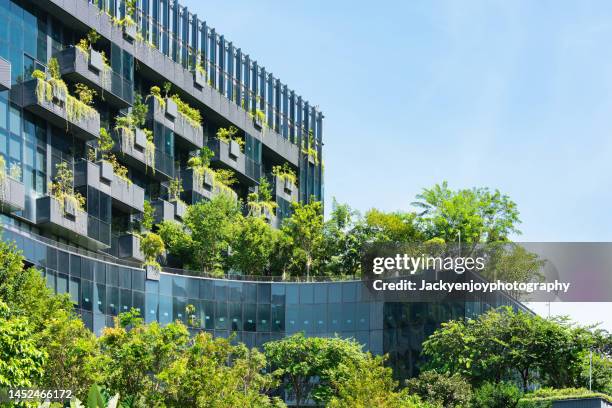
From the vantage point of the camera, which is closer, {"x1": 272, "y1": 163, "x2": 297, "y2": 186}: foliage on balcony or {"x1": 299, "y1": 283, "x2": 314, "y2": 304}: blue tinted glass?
{"x1": 299, "y1": 283, "x2": 314, "y2": 304}: blue tinted glass

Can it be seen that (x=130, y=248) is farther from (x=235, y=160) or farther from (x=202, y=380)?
(x=202, y=380)

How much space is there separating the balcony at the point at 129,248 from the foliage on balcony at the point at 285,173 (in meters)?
19.6

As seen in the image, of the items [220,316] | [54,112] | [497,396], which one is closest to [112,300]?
[220,316]

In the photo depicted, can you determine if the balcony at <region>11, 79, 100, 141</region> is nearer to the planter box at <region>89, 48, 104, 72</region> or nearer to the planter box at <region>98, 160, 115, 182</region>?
the planter box at <region>98, 160, 115, 182</region>

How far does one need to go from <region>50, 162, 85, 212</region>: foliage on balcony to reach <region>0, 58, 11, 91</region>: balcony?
252 inches

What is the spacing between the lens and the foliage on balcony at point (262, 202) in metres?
88.8

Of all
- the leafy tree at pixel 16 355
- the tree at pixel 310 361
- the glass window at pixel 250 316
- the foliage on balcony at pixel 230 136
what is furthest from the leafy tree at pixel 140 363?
the foliage on balcony at pixel 230 136

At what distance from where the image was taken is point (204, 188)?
85.2m

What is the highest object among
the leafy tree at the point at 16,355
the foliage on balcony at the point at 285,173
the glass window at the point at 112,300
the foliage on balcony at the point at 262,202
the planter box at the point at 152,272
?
the foliage on balcony at the point at 285,173

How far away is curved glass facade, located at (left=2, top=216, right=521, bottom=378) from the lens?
6850 cm

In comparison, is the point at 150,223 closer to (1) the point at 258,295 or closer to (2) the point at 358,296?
(1) the point at 258,295

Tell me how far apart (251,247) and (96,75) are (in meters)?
14.3

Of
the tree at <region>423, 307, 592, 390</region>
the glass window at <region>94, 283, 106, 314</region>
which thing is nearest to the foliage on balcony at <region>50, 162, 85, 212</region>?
A: the glass window at <region>94, 283, 106, 314</region>

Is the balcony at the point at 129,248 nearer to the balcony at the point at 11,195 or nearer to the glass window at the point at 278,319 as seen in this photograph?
the glass window at the point at 278,319
